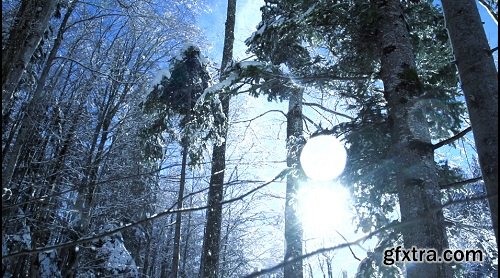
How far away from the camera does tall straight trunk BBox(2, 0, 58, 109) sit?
2.38 m

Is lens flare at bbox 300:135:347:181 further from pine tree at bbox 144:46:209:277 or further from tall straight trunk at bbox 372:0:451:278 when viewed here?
pine tree at bbox 144:46:209:277

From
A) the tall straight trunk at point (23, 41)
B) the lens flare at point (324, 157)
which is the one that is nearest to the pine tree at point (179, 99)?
the lens flare at point (324, 157)

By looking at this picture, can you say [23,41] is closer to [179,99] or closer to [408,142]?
[408,142]

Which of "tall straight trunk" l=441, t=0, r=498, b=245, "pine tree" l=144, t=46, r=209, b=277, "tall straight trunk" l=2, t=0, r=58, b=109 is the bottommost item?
"tall straight trunk" l=441, t=0, r=498, b=245

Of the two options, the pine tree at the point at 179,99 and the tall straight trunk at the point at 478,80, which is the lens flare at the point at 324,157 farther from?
the pine tree at the point at 179,99

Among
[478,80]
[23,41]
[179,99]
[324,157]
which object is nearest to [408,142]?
[324,157]

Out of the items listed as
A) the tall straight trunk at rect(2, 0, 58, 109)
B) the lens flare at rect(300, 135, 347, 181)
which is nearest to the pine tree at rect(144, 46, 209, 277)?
the lens flare at rect(300, 135, 347, 181)

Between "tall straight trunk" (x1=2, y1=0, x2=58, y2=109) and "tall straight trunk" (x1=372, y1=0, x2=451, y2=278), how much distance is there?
311cm

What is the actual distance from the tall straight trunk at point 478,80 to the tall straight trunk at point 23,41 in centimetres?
240

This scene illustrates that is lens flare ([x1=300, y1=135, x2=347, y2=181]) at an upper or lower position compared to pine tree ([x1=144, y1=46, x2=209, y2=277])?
lower

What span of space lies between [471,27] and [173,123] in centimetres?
797

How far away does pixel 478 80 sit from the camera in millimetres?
1631

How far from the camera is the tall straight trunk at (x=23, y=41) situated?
2375 mm

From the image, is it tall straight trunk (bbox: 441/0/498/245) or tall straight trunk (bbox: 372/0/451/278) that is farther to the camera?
tall straight trunk (bbox: 372/0/451/278)
